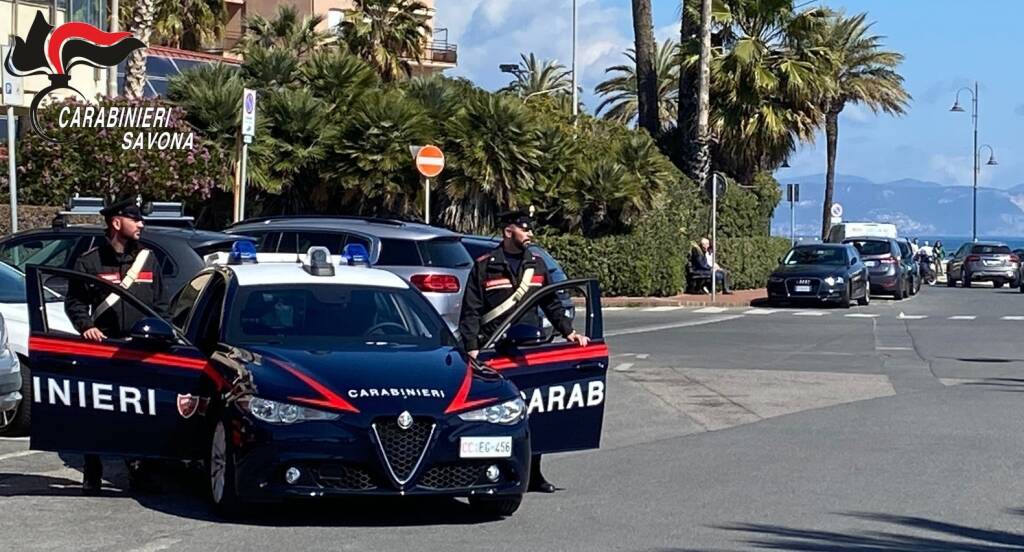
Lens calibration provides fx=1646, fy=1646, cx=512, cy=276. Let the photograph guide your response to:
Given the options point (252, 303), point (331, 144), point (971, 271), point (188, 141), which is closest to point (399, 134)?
point (331, 144)

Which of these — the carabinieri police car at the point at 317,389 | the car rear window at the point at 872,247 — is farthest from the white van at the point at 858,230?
the carabinieri police car at the point at 317,389

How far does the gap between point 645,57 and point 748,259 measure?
596cm

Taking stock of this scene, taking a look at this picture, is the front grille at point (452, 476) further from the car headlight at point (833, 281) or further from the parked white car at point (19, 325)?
the car headlight at point (833, 281)

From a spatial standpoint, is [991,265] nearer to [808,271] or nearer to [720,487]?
[808,271]

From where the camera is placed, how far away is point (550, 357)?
10234 millimetres

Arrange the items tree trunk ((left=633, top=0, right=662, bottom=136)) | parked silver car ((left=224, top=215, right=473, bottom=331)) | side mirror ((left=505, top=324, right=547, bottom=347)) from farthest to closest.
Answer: tree trunk ((left=633, top=0, right=662, bottom=136))
parked silver car ((left=224, top=215, right=473, bottom=331))
side mirror ((left=505, top=324, right=547, bottom=347))

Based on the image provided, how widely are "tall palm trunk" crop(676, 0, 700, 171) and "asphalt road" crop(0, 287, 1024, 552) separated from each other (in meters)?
21.6

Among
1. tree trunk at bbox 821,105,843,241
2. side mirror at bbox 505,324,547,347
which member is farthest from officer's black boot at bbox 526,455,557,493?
tree trunk at bbox 821,105,843,241

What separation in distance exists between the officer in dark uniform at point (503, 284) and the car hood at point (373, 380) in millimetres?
1671

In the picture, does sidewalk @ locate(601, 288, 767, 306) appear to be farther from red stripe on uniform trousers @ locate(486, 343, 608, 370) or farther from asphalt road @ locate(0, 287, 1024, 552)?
red stripe on uniform trousers @ locate(486, 343, 608, 370)

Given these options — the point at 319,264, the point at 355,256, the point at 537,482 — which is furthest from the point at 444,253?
the point at 319,264

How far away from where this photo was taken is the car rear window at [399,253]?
57.3 feet

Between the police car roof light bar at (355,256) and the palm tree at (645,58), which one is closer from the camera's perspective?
the police car roof light bar at (355,256)

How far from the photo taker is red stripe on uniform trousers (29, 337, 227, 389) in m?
9.52
